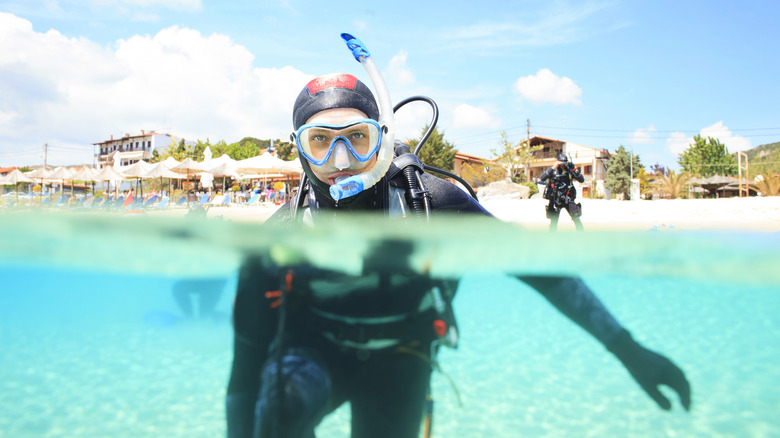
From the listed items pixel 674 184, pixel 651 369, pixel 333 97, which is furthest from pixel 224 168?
pixel 674 184

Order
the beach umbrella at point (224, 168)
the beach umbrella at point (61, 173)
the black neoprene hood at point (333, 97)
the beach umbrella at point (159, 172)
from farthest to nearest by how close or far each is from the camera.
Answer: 1. the beach umbrella at point (61, 173)
2. the beach umbrella at point (224, 168)
3. the beach umbrella at point (159, 172)
4. the black neoprene hood at point (333, 97)

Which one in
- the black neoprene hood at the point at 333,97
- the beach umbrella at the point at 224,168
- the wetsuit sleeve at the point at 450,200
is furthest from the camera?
the beach umbrella at the point at 224,168

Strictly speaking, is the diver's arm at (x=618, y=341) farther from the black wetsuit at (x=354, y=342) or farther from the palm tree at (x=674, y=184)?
the palm tree at (x=674, y=184)

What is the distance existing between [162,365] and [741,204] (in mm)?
20916

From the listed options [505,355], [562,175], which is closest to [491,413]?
[505,355]

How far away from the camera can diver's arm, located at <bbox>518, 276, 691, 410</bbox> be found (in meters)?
1.74

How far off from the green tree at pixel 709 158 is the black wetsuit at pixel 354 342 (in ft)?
193

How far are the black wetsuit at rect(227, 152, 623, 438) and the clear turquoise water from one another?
0.74m

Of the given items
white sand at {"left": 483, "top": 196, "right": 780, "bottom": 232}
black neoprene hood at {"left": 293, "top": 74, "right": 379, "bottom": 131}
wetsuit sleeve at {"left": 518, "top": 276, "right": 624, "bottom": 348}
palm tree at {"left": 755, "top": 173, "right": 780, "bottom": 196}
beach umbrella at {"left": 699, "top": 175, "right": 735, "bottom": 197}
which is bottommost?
wetsuit sleeve at {"left": 518, "top": 276, "right": 624, "bottom": 348}

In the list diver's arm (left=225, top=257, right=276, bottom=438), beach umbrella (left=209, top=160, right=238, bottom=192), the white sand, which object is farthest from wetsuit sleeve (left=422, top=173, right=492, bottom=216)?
beach umbrella (left=209, top=160, right=238, bottom=192)

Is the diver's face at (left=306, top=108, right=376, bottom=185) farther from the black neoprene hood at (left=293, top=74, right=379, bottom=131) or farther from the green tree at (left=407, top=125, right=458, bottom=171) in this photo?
the green tree at (left=407, top=125, right=458, bottom=171)

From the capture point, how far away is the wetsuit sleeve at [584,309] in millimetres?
1849

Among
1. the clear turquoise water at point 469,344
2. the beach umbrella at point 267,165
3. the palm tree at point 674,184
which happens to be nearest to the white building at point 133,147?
the beach umbrella at point 267,165

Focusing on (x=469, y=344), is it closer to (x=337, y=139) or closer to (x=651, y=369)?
(x=651, y=369)
